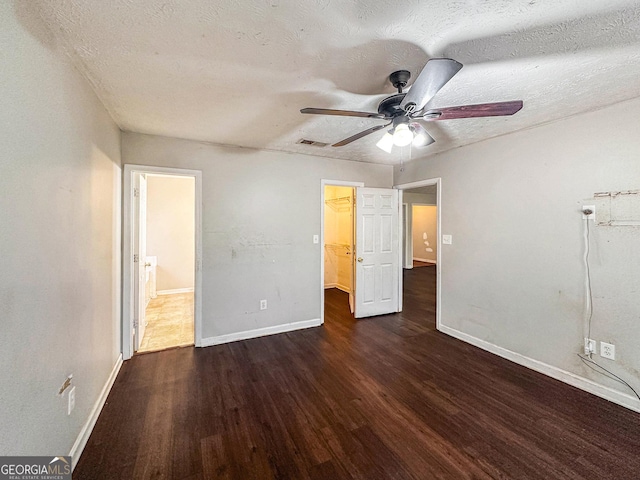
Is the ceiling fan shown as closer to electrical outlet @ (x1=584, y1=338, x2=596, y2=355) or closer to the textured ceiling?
the textured ceiling

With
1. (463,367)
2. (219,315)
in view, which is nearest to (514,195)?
(463,367)

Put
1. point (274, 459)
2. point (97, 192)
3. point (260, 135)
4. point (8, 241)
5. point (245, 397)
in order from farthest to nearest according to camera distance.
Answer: point (260, 135) < point (245, 397) < point (97, 192) < point (274, 459) < point (8, 241)

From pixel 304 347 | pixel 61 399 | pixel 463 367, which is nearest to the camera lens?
pixel 61 399

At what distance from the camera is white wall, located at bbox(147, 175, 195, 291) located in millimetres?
5500

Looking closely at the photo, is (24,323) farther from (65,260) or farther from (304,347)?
(304,347)

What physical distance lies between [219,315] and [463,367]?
2779 millimetres

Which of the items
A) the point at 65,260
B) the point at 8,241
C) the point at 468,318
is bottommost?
the point at 468,318

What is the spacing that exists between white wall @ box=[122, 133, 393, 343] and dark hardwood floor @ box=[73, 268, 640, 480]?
0.63m

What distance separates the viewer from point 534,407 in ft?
6.95

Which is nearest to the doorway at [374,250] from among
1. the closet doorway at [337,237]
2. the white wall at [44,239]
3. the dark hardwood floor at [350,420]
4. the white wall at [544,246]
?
the white wall at [544,246]

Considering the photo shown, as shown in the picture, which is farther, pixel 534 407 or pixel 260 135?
pixel 260 135

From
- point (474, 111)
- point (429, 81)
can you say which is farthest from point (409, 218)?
point (429, 81)

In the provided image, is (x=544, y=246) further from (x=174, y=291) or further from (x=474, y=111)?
(x=174, y=291)

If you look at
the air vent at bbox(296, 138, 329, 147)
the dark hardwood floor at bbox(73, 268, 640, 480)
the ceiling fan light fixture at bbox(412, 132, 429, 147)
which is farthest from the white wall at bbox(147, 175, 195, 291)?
the ceiling fan light fixture at bbox(412, 132, 429, 147)
